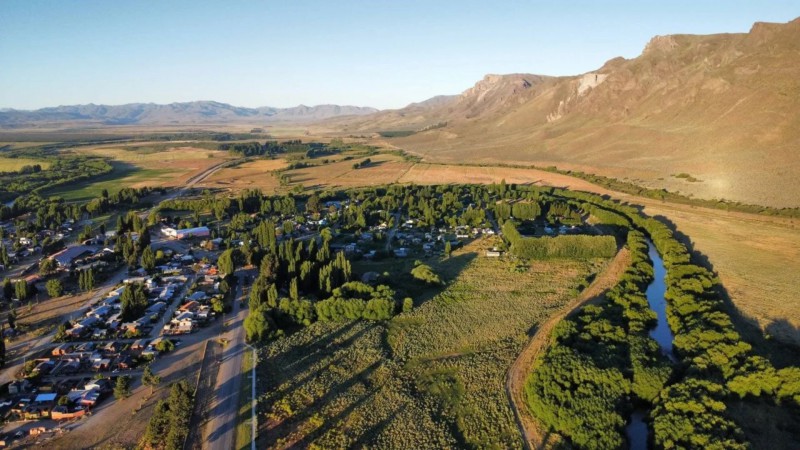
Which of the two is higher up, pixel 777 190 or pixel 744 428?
pixel 777 190

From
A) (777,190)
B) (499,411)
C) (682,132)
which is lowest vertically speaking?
(499,411)

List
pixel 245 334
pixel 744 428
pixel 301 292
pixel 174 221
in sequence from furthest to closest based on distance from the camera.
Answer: pixel 174 221 → pixel 301 292 → pixel 245 334 → pixel 744 428

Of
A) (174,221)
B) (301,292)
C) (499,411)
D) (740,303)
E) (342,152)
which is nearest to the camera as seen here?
(499,411)

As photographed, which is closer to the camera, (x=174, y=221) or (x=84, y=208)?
(x=174, y=221)

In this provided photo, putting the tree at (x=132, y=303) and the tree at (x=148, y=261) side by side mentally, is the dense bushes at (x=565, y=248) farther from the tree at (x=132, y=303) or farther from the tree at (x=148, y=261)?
the tree at (x=148, y=261)

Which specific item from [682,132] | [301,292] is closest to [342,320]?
[301,292]

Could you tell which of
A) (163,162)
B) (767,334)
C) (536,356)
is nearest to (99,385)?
(536,356)

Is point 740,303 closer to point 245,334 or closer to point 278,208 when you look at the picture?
point 245,334

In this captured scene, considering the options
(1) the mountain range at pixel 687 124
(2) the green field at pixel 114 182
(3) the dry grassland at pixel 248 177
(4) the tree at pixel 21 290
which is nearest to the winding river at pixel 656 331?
(1) the mountain range at pixel 687 124
